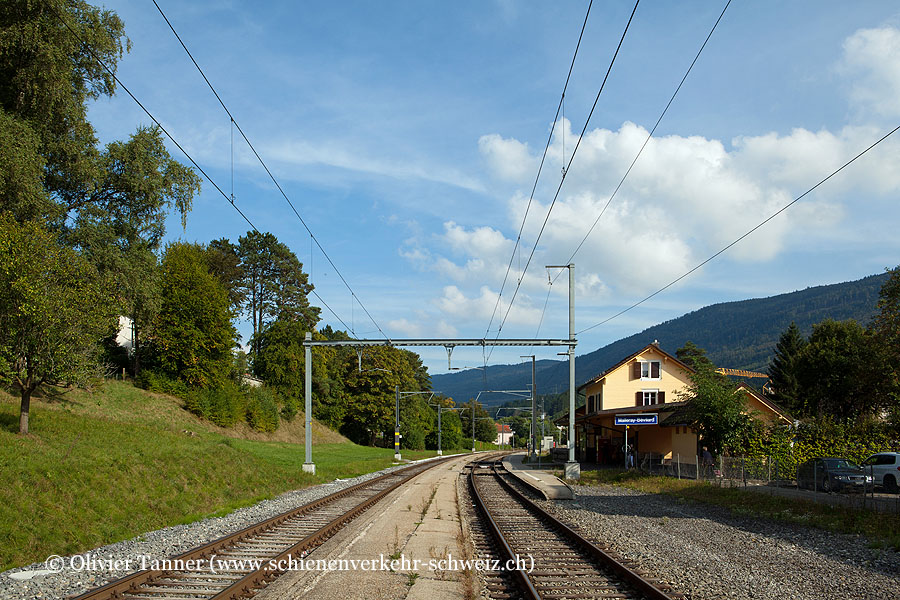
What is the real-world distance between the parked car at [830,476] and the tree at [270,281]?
179 feet

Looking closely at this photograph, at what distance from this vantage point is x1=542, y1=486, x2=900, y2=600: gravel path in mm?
9781

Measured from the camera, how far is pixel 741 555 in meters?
12.5

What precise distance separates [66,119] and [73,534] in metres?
22.8

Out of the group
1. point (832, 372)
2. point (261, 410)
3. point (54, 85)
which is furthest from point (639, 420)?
point (261, 410)

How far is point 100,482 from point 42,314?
5.08 meters

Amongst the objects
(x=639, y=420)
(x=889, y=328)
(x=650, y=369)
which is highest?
(x=889, y=328)

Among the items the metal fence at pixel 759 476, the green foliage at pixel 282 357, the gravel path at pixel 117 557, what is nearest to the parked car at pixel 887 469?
the metal fence at pixel 759 476

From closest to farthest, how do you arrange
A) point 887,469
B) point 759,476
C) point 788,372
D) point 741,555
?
point 741,555
point 887,469
point 759,476
point 788,372

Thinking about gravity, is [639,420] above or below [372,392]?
below

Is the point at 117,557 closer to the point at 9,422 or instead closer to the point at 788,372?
the point at 9,422

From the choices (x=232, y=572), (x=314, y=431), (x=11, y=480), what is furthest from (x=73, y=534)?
(x=314, y=431)

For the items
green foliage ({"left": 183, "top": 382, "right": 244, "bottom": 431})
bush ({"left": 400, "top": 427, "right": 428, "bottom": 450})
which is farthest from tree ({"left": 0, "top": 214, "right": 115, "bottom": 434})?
bush ({"left": 400, "top": 427, "right": 428, "bottom": 450})

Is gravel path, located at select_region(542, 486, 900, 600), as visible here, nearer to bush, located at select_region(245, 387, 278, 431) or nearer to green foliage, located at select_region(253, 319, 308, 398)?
bush, located at select_region(245, 387, 278, 431)

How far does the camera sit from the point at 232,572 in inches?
388
